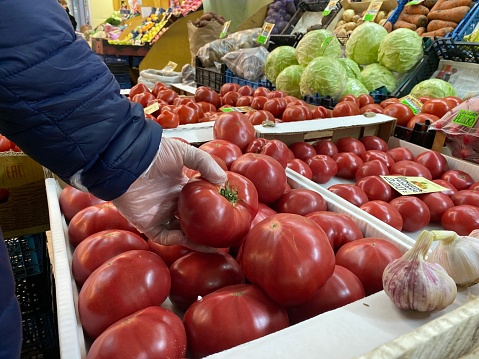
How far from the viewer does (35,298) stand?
1707 mm

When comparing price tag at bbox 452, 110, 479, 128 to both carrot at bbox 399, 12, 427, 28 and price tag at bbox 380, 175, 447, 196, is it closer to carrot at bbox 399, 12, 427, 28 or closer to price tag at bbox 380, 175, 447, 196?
price tag at bbox 380, 175, 447, 196

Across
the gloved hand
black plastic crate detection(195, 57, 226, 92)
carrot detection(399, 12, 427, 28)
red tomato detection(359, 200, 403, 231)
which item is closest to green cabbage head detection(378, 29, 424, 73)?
carrot detection(399, 12, 427, 28)

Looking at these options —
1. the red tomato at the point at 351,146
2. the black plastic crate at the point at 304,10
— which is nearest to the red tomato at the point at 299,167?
the red tomato at the point at 351,146

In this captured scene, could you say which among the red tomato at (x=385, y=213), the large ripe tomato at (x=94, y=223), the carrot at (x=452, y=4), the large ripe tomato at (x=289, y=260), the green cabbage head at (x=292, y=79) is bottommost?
the green cabbage head at (x=292, y=79)

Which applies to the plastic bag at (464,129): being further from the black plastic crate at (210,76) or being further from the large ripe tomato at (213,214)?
the black plastic crate at (210,76)

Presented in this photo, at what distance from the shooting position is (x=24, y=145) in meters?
0.76

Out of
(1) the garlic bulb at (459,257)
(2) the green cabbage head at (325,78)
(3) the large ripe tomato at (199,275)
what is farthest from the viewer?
(2) the green cabbage head at (325,78)

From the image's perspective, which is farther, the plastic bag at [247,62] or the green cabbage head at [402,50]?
the plastic bag at [247,62]

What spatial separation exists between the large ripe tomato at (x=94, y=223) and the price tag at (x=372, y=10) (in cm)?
387

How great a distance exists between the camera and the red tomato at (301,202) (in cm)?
124

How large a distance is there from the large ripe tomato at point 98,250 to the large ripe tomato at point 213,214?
0.19 meters

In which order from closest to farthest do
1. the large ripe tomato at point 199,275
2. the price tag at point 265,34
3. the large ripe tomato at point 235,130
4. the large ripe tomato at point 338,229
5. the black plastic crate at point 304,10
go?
the large ripe tomato at point 199,275 → the large ripe tomato at point 338,229 → the large ripe tomato at point 235,130 → the price tag at point 265,34 → the black plastic crate at point 304,10

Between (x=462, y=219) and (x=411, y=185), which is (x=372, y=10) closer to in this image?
(x=411, y=185)

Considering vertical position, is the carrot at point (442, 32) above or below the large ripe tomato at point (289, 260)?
above
